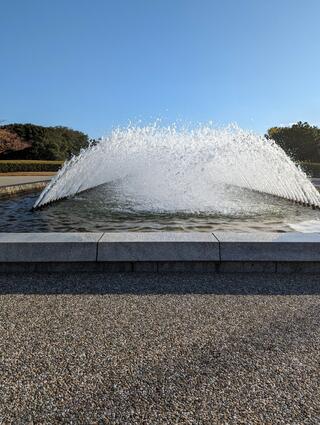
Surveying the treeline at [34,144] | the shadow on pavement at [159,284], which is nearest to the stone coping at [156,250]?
the shadow on pavement at [159,284]

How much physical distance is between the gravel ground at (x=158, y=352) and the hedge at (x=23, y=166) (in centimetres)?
3182

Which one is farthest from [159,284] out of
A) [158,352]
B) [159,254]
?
[158,352]

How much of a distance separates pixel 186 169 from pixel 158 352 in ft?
29.8

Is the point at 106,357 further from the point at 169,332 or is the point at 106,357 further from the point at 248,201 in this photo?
the point at 248,201

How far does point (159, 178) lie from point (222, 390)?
398 inches

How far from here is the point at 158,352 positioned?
2637 mm

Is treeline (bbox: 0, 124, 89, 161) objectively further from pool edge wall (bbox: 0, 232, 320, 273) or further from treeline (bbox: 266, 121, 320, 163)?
pool edge wall (bbox: 0, 232, 320, 273)

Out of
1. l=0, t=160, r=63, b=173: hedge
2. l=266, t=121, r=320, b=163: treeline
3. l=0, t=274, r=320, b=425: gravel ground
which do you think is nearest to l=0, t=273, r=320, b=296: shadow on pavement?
l=0, t=274, r=320, b=425: gravel ground

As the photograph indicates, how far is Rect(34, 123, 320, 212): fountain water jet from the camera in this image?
10633 mm

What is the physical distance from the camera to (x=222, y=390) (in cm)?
221

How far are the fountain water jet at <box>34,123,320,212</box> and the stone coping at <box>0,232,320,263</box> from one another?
4348 mm

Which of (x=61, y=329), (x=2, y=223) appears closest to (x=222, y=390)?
(x=61, y=329)

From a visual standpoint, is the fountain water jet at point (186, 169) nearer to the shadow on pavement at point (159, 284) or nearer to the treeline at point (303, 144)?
the shadow on pavement at point (159, 284)

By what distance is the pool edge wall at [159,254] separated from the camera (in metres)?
4.47
